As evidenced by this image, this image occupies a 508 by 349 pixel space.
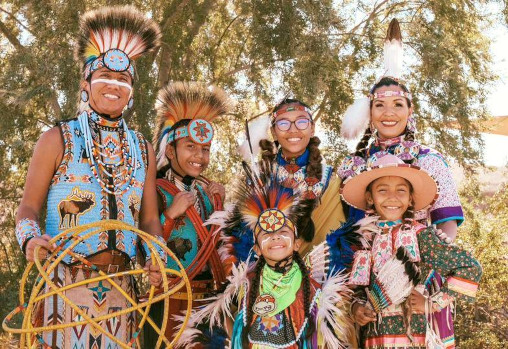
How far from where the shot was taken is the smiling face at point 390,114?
3.84m

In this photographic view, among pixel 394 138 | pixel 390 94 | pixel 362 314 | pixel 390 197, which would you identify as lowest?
pixel 362 314

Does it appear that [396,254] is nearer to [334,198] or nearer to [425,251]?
[425,251]

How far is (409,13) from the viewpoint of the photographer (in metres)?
8.03

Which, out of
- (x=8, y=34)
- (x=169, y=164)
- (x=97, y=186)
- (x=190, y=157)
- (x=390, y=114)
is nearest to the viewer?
(x=97, y=186)

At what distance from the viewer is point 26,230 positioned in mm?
3012

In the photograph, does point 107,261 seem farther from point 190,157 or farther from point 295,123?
point 295,123

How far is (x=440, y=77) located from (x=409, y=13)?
4.59 feet

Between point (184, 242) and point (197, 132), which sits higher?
point (197, 132)

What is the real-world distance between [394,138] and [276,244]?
0.95 metres

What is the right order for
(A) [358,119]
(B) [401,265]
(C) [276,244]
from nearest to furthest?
(B) [401,265], (C) [276,244], (A) [358,119]

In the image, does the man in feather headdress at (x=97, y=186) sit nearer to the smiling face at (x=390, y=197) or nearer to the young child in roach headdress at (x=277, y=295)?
the young child in roach headdress at (x=277, y=295)

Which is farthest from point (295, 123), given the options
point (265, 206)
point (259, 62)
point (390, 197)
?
point (259, 62)

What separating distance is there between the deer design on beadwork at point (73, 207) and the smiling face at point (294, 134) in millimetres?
1344

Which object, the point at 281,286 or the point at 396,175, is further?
the point at 396,175
